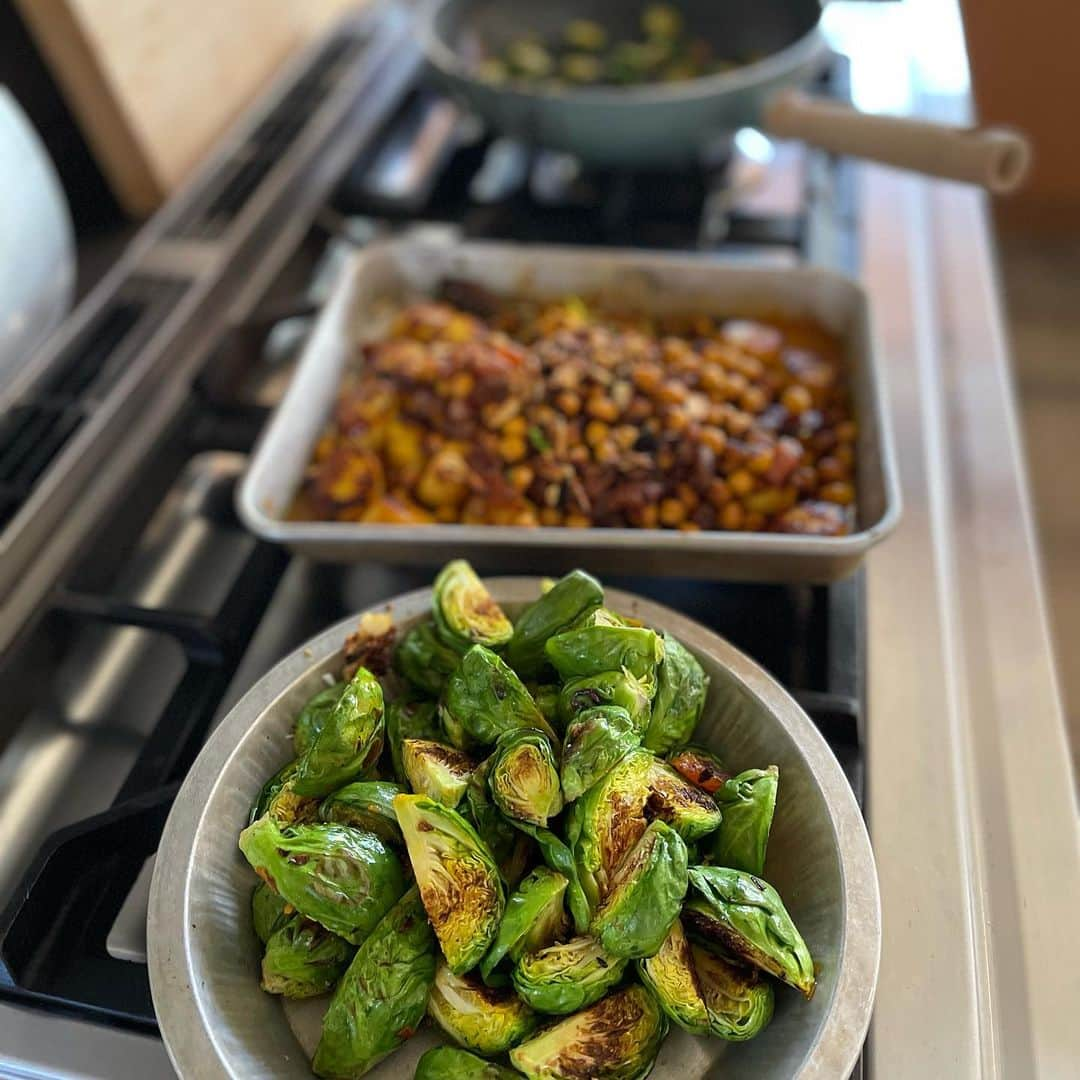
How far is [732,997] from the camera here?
1.80 ft

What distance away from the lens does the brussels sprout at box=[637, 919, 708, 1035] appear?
1.77ft

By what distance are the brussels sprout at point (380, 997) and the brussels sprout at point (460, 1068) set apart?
27 mm

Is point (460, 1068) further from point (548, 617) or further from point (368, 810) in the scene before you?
point (548, 617)

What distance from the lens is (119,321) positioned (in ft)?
3.49

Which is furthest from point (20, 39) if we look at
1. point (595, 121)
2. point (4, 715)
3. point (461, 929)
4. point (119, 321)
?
point (461, 929)

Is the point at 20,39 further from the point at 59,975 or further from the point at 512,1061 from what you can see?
the point at 512,1061

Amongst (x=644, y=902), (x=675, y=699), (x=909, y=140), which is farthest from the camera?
(x=909, y=140)

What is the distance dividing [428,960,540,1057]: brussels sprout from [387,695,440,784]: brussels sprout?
0.13 metres

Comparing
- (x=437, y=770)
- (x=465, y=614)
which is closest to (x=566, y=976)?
(x=437, y=770)

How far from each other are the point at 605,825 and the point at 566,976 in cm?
8

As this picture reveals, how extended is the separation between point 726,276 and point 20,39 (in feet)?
2.71

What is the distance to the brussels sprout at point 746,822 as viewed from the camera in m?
0.59

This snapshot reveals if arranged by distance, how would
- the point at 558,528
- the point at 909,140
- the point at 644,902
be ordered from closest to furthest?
1. the point at 644,902
2. the point at 558,528
3. the point at 909,140

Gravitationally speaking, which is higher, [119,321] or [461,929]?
[119,321]
